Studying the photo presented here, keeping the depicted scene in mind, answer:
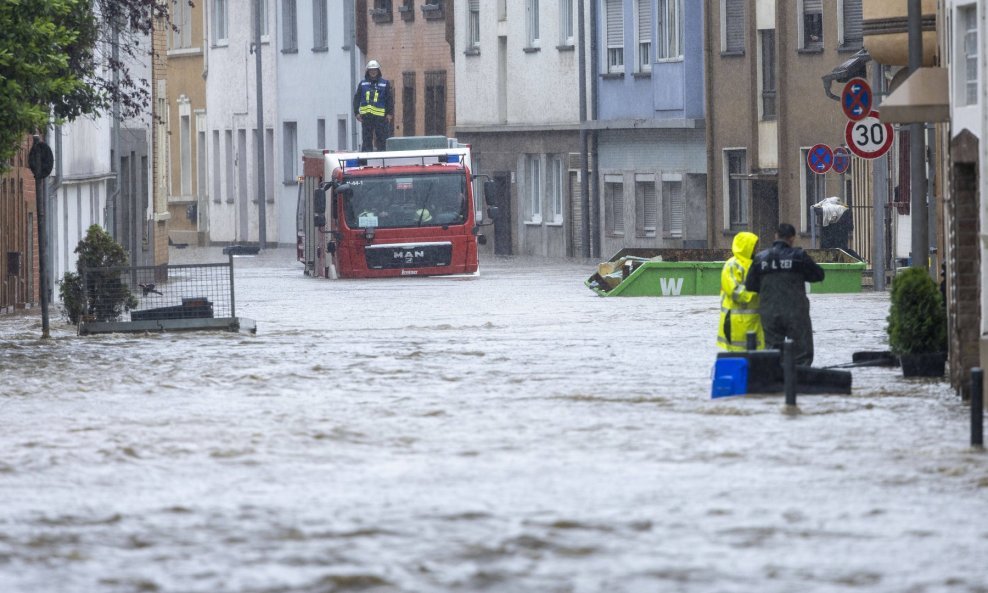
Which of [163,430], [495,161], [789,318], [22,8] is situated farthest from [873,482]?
[495,161]

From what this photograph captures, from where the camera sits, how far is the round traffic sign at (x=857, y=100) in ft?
102

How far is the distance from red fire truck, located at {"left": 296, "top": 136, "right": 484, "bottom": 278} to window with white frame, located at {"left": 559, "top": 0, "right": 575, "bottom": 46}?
49.8 feet

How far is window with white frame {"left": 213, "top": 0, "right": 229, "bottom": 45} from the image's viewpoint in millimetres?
81000

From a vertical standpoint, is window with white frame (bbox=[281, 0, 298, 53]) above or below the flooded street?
above

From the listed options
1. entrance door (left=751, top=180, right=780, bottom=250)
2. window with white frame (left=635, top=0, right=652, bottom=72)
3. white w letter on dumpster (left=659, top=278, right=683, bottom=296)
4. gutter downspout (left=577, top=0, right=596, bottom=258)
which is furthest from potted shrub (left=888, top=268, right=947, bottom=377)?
gutter downspout (left=577, top=0, right=596, bottom=258)

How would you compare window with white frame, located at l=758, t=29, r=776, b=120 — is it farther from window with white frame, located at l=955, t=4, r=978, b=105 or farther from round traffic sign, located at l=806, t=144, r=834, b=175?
window with white frame, located at l=955, t=4, r=978, b=105

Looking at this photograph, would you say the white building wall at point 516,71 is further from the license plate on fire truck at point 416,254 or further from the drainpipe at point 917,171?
the drainpipe at point 917,171

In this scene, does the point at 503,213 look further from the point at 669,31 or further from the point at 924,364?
the point at 924,364

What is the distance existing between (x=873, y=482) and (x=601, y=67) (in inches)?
1845

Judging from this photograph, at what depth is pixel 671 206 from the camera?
187ft

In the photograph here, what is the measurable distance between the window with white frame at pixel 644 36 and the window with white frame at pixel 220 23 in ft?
83.6

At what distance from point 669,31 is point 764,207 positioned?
22.5ft

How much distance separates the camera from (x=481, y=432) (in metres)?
16.8

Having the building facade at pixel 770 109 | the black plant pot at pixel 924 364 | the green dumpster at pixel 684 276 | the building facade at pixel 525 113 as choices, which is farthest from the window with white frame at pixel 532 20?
the black plant pot at pixel 924 364
